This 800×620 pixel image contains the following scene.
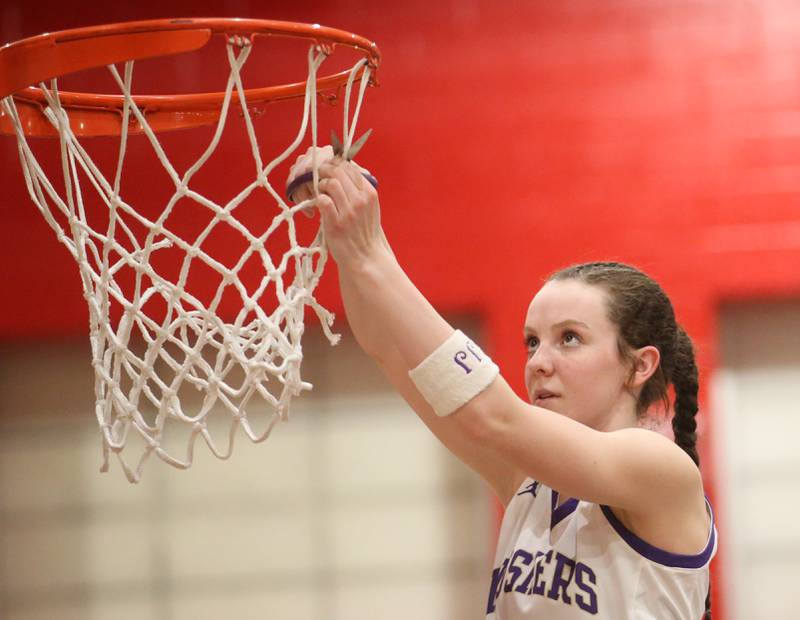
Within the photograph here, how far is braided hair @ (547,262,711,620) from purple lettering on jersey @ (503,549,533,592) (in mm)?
329

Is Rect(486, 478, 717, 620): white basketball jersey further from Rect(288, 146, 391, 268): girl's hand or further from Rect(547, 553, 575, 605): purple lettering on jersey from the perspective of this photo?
Rect(288, 146, 391, 268): girl's hand

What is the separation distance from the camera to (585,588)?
1721 millimetres

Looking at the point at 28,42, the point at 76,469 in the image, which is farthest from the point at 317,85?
the point at 76,469

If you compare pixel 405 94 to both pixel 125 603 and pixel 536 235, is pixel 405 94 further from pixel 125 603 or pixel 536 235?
pixel 125 603

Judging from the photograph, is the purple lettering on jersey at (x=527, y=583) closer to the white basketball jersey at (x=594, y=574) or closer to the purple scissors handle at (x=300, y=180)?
the white basketball jersey at (x=594, y=574)

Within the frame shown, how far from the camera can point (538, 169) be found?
3.91m

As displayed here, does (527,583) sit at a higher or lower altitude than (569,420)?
lower

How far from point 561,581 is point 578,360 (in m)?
0.36

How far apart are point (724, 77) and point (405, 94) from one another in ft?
3.75

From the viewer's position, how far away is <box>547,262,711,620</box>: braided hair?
1896mm

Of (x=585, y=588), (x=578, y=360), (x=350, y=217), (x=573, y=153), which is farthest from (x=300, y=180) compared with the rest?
(x=573, y=153)

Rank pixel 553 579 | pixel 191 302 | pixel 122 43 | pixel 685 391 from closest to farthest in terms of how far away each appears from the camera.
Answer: pixel 122 43 < pixel 553 579 < pixel 191 302 < pixel 685 391

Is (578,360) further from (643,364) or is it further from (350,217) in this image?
(350,217)

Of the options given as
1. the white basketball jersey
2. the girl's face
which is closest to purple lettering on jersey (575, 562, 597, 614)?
the white basketball jersey
